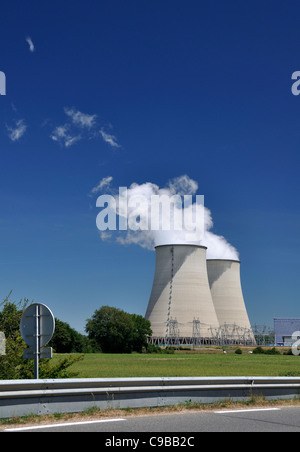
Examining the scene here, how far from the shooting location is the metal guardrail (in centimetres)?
781

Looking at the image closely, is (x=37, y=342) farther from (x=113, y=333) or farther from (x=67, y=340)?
(x=113, y=333)

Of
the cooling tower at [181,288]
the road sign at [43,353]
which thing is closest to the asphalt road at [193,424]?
the road sign at [43,353]

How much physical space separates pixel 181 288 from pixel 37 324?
187ft

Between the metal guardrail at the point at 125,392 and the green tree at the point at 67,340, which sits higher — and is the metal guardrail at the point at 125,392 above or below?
above

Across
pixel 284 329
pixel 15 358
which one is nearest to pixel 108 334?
pixel 284 329

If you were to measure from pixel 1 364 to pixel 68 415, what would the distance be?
3.64 meters

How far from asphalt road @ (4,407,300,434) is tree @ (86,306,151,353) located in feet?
196

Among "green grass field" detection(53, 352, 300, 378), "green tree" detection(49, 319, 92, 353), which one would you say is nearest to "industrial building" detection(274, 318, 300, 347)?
"green tree" detection(49, 319, 92, 353)

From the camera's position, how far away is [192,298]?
66438mm

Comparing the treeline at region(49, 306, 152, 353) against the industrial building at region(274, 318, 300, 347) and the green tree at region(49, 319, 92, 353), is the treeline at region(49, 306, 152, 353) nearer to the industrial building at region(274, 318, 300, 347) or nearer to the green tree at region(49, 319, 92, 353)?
the green tree at region(49, 319, 92, 353)

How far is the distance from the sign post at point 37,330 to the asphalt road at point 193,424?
1656 millimetres

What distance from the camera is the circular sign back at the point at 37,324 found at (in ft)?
29.0

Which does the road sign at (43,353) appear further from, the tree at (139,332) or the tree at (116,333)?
the tree at (139,332)
